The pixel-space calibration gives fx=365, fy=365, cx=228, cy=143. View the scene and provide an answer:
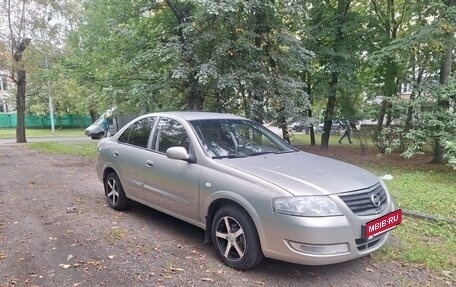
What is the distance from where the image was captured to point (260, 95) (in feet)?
30.2

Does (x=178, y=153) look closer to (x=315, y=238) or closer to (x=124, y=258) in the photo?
(x=124, y=258)

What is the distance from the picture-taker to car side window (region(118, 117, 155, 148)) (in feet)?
16.8

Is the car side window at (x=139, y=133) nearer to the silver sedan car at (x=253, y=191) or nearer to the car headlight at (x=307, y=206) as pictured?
the silver sedan car at (x=253, y=191)

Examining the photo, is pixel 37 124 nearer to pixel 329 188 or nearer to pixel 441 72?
pixel 441 72

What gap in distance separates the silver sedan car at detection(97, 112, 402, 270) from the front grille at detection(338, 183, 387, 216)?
0.01m

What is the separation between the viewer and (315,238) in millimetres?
3123

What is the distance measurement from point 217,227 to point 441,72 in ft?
29.1

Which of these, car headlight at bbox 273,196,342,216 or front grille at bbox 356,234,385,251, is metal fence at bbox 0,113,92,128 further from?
front grille at bbox 356,234,385,251

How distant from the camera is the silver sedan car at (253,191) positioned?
10.5 feet

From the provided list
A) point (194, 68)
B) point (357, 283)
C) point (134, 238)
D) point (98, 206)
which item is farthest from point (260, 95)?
point (357, 283)

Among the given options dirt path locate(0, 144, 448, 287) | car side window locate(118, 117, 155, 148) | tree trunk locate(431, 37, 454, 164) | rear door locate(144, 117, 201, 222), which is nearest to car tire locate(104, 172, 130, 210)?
dirt path locate(0, 144, 448, 287)

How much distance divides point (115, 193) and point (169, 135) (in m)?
1.62

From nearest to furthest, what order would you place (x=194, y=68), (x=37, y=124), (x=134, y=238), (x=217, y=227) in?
1. (x=217, y=227)
2. (x=134, y=238)
3. (x=194, y=68)
4. (x=37, y=124)

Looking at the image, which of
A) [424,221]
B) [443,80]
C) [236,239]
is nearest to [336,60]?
[443,80]
